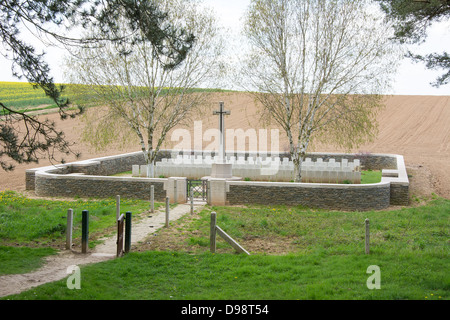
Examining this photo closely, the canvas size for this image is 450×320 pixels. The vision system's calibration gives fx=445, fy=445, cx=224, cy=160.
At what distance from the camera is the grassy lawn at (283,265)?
6707mm

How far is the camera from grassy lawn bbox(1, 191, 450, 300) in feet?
22.0

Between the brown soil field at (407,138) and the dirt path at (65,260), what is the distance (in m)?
6.13

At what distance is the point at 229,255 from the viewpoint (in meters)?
9.02

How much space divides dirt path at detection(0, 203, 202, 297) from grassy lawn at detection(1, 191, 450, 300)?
1.36 feet

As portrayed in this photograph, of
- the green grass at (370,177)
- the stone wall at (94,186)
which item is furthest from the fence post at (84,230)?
the green grass at (370,177)

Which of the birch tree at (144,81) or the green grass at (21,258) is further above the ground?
the birch tree at (144,81)

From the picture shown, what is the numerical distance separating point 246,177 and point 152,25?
42.6ft

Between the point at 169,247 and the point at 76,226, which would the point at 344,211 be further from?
the point at 76,226

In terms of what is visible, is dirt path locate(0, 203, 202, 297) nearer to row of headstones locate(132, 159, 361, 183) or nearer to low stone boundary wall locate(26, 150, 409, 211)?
low stone boundary wall locate(26, 150, 409, 211)

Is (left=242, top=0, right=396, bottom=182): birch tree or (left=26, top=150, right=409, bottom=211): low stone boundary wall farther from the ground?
(left=242, top=0, right=396, bottom=182): birch tree

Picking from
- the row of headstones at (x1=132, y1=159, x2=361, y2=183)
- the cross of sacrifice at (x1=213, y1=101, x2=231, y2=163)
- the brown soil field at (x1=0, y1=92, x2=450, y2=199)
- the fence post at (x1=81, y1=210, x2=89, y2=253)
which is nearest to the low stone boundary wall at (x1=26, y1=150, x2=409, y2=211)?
the brown soil field at (x1=0, y1=92, x2=450, y2=199)

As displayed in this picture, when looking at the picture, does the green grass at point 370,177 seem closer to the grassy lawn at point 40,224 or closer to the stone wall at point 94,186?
the stone wall at point 94,186

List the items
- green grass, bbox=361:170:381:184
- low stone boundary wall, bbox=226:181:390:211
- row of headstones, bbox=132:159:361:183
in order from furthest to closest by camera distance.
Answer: green grass, bbox=361:170:381:184 → row of headstones, bbox=132:159:361:183 → low stone boundary wall, bbox=226:181:390:211
